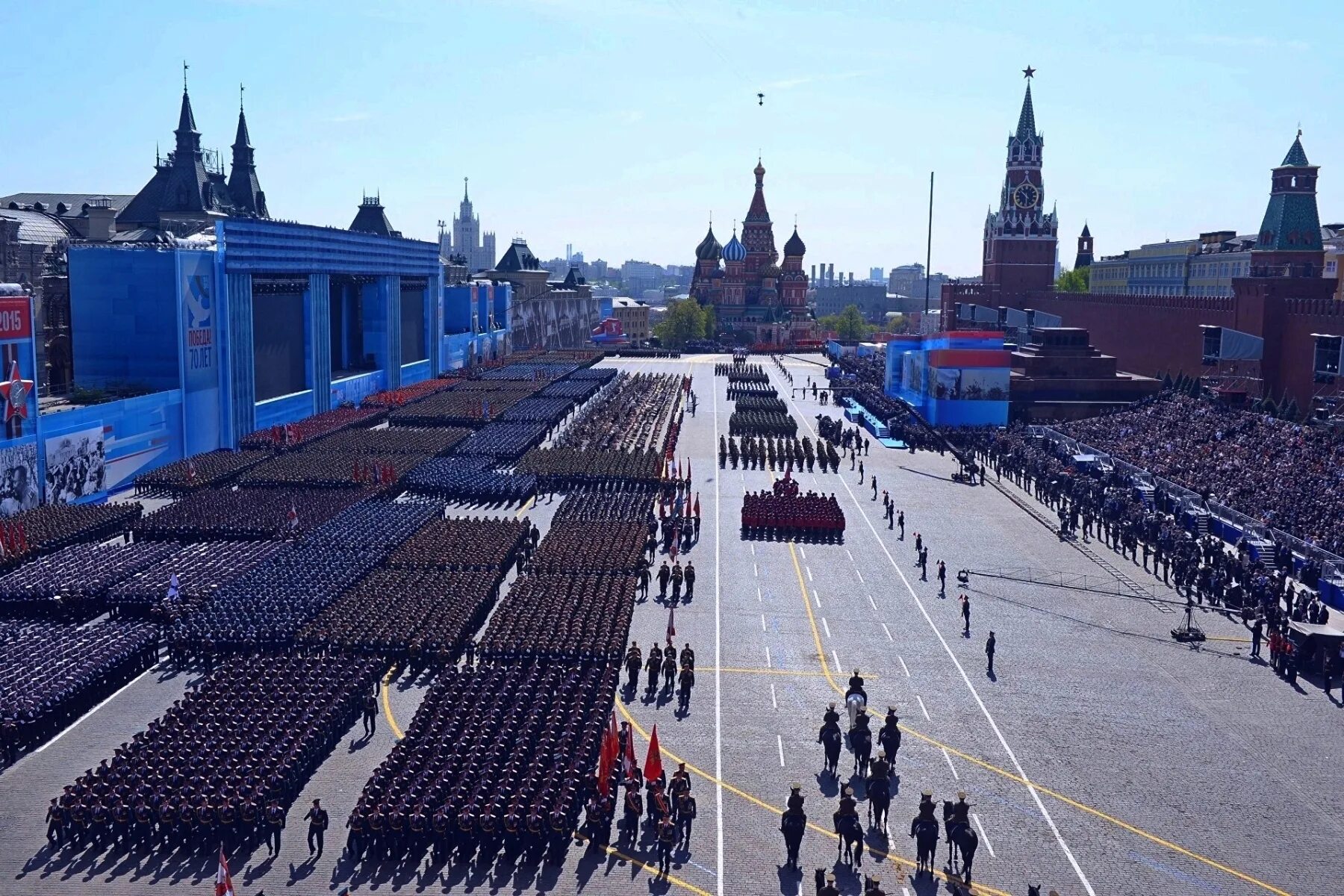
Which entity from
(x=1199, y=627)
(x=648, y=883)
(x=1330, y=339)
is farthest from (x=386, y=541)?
(x=1330, y=339)

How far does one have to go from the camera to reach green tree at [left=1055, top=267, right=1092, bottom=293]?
114938 mm

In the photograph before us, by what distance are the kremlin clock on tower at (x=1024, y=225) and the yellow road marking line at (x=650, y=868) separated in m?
73.7

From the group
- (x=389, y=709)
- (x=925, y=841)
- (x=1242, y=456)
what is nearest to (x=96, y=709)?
(x=389, y=709)

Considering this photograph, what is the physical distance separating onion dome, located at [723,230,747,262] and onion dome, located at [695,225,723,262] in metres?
7.88

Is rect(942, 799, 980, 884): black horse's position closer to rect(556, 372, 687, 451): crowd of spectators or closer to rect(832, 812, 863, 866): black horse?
rect(832, 812, 863, 866): black horse

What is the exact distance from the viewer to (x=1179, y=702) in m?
21.7

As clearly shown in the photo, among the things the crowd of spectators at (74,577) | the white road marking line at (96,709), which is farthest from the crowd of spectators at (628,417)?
the white road marking line at (96,709)

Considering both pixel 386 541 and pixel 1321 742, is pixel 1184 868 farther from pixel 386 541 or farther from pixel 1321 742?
pixel 386 541

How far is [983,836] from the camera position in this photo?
16219 millimetres

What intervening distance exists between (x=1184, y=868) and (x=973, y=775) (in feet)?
11.5

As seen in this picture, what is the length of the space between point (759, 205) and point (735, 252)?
594 cm

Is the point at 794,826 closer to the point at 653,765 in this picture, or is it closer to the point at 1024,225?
the point at 653,765

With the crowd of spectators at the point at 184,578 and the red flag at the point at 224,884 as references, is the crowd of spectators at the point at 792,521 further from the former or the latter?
the red flag at the point at 224,884

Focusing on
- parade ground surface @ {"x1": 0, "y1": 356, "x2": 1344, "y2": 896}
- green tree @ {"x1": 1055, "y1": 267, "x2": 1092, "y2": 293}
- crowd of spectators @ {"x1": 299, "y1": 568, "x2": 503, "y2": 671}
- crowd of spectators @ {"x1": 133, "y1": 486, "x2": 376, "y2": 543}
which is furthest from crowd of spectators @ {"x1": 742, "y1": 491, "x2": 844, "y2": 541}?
green tree @ {"x1": 1055, "y1": 267, "x2": 1092, "y2": 293}
